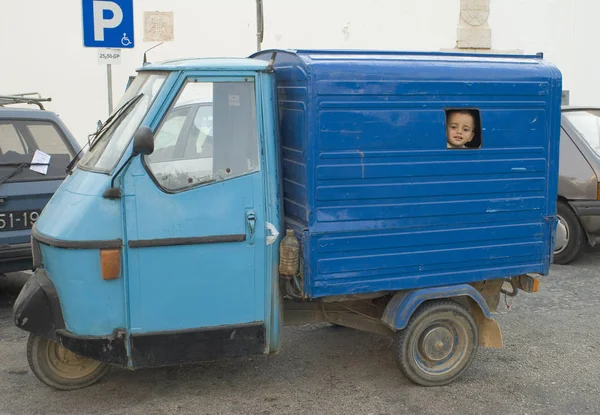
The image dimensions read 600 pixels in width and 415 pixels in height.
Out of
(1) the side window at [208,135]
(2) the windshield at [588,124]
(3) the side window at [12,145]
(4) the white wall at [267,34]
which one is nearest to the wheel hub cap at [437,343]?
(1) the side window at [208,135]

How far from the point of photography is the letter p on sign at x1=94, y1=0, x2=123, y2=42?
802cm

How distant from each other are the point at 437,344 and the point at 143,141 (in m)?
2.31

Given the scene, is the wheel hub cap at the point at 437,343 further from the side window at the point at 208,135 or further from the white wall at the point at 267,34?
the white wall at the point at 267,34

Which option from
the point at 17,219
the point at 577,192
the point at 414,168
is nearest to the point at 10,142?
the point at 17,219

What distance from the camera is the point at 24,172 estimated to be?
20.7ft

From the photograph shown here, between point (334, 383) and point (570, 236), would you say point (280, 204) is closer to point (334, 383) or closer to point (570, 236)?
point (334, 383)

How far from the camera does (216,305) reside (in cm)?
436

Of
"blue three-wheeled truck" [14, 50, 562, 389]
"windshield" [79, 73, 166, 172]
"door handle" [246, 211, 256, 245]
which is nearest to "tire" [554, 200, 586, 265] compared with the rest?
"blue three-wheeled truck" [14, 50, 562, 389]

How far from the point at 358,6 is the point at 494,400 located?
10.4 m

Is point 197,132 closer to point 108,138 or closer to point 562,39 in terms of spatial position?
point 108,138

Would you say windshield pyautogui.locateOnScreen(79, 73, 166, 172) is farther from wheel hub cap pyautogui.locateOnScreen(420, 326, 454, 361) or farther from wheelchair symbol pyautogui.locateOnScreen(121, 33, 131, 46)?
wheelchair symbol pyautogui.locateOnScreen(121, 33, 131, 46)

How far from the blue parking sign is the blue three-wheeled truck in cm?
368

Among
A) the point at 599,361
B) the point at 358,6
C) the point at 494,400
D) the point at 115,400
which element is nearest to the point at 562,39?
the point at 358,6

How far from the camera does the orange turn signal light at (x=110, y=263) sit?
412cm
